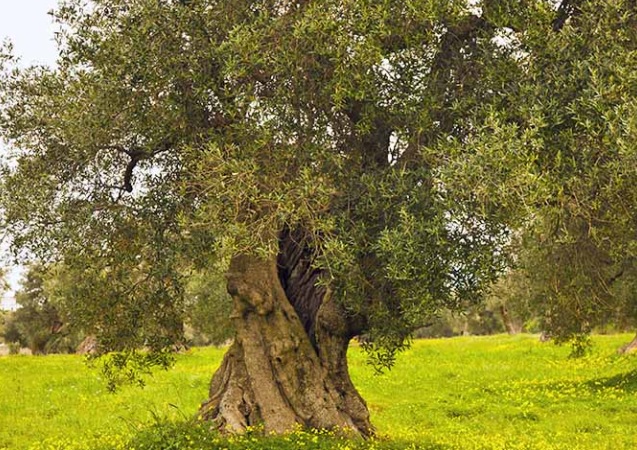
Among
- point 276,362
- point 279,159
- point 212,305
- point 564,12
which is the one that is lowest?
point 276,362

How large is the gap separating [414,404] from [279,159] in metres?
18.3

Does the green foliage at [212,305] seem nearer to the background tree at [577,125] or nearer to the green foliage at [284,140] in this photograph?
the green foliage at [284,140]

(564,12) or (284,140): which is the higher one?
(564,12)

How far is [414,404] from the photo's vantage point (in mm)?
31109

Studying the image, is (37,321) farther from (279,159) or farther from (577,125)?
(577,125)

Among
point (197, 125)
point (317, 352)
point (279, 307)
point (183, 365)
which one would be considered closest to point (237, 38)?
point (197, 125)

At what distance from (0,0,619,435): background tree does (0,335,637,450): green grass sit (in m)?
2.89

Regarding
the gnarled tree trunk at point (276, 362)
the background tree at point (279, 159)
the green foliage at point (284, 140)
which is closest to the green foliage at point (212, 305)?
the gnarled tree trunk at point (276, 362)

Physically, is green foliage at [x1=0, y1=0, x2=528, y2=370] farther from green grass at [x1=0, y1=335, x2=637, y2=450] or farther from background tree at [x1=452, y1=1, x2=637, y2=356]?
green grass at [x1=0, y1=335, x2=637, y2=450]

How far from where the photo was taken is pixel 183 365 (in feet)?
139

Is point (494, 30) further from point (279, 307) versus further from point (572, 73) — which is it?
point (279, 307)

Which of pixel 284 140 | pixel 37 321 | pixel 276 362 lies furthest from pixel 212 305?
pixel 284 140

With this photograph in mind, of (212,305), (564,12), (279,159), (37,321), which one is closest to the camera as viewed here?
(279,159)

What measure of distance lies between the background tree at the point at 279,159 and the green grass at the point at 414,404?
9.48 feet
